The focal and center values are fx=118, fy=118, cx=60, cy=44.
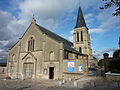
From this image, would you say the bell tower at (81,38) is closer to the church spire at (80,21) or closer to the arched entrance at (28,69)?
the church spire at (80,21)

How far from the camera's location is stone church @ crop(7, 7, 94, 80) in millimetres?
21681

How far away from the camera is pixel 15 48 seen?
30.0m

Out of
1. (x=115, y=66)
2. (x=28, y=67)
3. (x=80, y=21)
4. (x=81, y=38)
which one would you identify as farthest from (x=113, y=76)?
(x=80, y=21)

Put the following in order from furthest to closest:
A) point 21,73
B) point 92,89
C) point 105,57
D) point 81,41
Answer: point 81,41 → point 21,73 → point 105,57 → point 92,89

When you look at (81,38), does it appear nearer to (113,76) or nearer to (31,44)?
(31,44)

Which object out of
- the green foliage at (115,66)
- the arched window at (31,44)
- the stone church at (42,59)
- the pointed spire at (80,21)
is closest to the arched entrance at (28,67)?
the stone church at (42,59)

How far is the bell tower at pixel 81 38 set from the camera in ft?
145

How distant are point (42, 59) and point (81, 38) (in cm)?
2546

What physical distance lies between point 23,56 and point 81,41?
80.7 feet

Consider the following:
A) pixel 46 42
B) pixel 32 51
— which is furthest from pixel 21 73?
pixel 46 42

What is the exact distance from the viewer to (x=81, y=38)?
4638 centimetres

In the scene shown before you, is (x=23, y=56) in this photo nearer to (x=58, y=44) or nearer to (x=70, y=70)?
(x=58, y=44)

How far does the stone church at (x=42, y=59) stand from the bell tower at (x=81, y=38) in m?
12.4

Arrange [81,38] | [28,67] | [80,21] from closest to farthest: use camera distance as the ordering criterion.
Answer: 1. [28,67]
2. [81,38]
3. [80,21]
